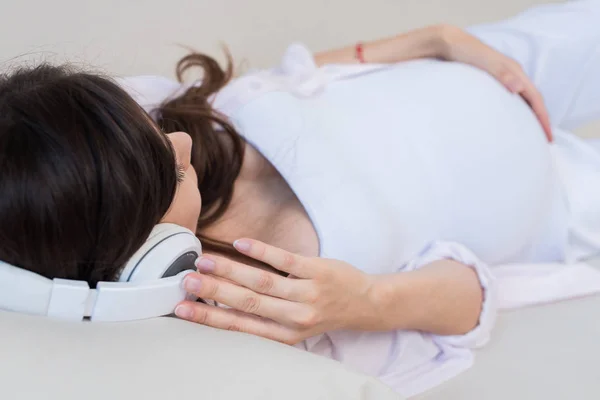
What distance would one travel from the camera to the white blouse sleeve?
3.15ft

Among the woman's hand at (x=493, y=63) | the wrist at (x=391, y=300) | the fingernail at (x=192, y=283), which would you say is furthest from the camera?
the woman's hand at (x=493, y=63)

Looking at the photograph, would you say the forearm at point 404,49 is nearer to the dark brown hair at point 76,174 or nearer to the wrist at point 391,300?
the wrist at point 391,300

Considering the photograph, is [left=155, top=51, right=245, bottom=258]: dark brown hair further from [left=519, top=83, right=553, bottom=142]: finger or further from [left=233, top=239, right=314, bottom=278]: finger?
[left=519, top=83, right=553, bottom=142]: finger

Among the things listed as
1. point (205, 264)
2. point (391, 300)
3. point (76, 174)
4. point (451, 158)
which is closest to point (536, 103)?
point (451, 158)

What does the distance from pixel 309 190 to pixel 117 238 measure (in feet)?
1.18

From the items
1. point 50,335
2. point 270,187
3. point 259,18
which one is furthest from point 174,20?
point 50,335

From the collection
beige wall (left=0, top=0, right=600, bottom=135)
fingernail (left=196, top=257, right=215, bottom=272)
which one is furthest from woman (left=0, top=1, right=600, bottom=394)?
beige wall (left=0, top=0, right=600, bottom=135)

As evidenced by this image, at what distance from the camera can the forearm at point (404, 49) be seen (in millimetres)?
1234

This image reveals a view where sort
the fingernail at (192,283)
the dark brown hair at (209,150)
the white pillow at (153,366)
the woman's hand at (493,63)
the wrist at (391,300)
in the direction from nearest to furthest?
the white pillow at (153,366) → the fingernail at (192,283) → the wrist at (391,300) → the dark brown hair at (209,150) → the woman's hand at (493,63)

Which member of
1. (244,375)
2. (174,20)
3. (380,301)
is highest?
(174,20)

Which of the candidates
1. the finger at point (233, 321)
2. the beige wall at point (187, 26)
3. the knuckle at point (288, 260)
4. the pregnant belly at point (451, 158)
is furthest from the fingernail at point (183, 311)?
the beige wall at point (187, 26)

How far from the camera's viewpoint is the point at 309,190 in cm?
93

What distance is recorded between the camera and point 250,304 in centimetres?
70

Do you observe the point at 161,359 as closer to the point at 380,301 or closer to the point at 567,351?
the point at 380,301
